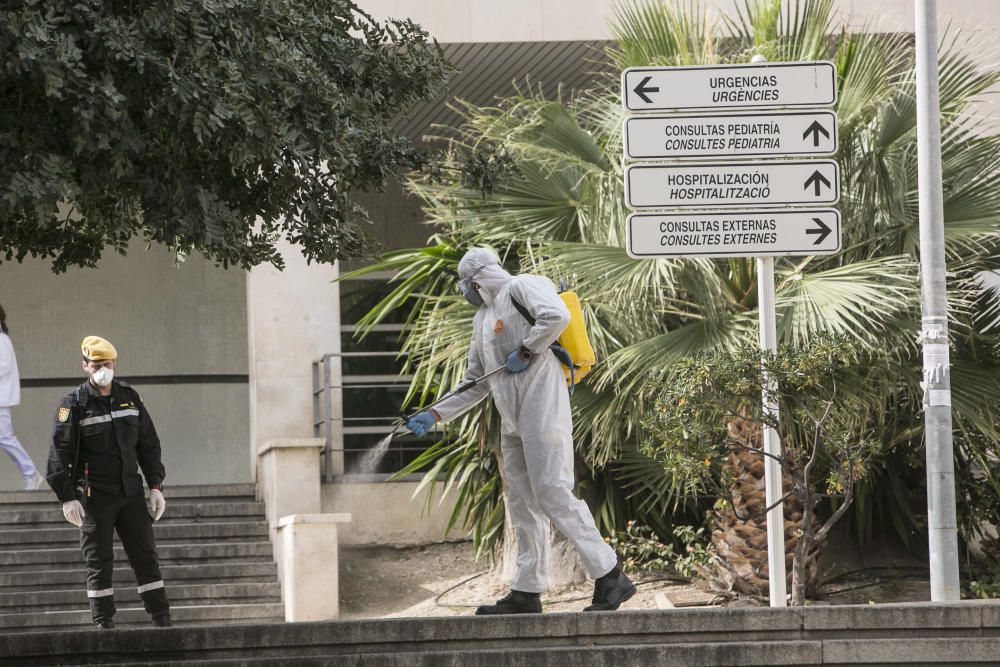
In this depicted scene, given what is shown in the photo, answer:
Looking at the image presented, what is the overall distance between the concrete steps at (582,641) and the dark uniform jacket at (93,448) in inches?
76.1

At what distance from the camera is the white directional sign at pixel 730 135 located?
7539mm

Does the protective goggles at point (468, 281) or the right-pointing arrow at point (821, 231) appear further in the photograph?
the right-pointing arrow at point (821, 231)

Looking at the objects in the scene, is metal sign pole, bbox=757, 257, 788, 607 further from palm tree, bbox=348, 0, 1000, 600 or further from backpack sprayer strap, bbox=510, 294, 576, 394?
backpack sprayer strap, bbox=510, 294, 576, 394

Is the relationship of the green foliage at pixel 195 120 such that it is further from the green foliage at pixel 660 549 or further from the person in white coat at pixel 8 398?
the person in white coat at pixel 8 398

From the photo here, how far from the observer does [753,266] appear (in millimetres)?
9680

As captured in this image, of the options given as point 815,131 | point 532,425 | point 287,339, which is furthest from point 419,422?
Answer: point 287,339

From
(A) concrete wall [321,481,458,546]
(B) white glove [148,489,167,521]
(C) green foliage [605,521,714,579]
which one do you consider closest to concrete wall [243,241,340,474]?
(A) concrete wall [321,481,458,546]

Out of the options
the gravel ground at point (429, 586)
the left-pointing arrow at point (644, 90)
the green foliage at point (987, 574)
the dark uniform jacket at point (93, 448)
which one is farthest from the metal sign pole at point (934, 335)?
the dark uniform jacket at point (93, 448)

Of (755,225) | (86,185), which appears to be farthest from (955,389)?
(86,185)

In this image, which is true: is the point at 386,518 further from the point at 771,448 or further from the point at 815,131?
the point at 815,131

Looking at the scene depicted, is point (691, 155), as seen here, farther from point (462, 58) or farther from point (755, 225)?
point (462, 58)

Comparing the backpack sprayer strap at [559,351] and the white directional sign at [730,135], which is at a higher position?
the white directional sign at [730,135]

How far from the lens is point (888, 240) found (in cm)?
973

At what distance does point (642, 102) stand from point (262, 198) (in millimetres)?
2231
